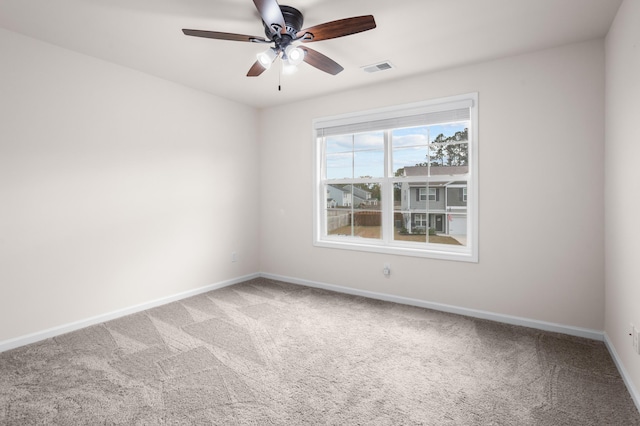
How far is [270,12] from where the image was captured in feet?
6.51

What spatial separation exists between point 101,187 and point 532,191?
162 inches

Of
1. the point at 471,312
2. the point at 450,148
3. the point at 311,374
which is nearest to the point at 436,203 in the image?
the point at 450,148

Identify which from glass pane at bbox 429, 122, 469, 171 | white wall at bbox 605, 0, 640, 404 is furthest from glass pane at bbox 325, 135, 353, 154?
white wall at bbox 605, 0, 640, 404

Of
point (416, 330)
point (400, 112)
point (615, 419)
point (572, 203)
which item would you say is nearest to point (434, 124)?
point (400, 112)

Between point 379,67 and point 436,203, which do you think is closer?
point 379,67

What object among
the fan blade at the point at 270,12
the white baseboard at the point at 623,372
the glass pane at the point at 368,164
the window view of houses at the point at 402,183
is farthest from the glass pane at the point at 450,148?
the fan blade at the point at 270,12

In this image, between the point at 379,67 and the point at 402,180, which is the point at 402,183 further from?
the point at 379,67

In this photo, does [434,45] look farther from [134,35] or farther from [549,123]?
[134,35]

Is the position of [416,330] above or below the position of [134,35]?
below

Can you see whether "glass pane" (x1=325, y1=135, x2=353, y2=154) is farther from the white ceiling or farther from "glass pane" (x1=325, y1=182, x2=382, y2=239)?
the white ceiling

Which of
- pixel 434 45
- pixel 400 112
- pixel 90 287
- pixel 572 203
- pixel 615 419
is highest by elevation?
pixel 434 45

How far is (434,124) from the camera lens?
3.64m

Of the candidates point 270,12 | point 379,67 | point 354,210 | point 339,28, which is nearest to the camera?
point 270,12

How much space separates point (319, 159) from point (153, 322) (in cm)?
274
